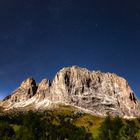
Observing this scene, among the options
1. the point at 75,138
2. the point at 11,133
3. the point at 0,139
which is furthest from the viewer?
the point at 11,133

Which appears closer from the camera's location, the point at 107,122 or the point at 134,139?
the point at 134,139

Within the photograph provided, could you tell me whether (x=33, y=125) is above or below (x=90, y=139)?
above

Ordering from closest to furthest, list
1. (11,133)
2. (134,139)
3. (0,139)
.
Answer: (134,139), (0,139), (11,133)

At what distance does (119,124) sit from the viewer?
18712cm

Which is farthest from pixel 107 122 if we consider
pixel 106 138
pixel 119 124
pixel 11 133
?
pixel 11 133

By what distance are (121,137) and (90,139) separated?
33.5 metres

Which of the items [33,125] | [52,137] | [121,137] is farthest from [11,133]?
[121,137]

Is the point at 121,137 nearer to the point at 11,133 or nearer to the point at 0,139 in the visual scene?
the point at 0,139

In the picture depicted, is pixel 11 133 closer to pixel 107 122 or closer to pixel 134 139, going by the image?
pixel 107 122

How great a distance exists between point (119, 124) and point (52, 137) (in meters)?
42.0

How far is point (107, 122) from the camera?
617ft

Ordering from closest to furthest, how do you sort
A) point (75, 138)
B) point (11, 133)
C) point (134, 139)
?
1. point (134, 139)
2. point (75, 138)
3. point (11, 133)

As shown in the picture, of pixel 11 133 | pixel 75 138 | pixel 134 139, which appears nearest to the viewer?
pixel 134 139

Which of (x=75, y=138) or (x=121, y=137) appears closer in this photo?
(x=121, y=137)
